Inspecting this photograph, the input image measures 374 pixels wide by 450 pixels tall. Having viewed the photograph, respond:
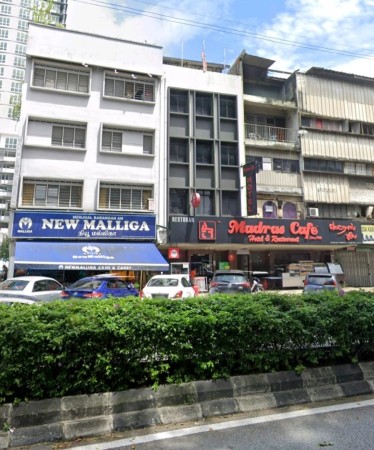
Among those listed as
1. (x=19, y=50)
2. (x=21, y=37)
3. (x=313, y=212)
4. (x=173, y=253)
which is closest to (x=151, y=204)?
(x=173, y=253)

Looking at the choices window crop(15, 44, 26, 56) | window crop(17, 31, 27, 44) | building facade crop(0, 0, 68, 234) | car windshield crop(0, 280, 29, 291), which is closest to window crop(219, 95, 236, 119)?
car windshield crop(0, 280, 29, 291)

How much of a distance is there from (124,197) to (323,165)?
1558 centimetres

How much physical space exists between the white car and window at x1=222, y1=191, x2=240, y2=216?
11.3m

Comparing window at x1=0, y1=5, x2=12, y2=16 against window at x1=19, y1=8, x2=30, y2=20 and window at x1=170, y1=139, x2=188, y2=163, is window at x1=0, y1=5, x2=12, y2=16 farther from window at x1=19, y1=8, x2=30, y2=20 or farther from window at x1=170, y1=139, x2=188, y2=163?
window at x1=170, y1=139, x2=188, y2=163

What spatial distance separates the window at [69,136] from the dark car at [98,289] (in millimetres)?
12191

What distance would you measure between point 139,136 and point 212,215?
7.12m

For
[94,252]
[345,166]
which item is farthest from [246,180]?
[94,252]

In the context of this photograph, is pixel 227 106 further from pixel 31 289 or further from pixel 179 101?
pixel 31 289

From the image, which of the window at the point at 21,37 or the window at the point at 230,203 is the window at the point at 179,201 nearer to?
the window at the point at 230,203

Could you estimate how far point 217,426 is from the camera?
3.91m

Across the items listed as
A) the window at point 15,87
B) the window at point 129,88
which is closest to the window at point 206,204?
the window at point 129,88

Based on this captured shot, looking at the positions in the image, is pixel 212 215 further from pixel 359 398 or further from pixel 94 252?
pixel 359 398

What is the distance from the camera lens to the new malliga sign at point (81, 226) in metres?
20.2

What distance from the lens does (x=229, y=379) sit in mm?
4465
